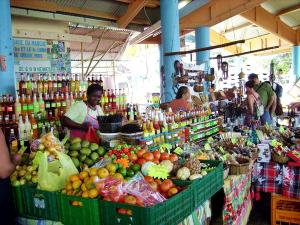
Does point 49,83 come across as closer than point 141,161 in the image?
No

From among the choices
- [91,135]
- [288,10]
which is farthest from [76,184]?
[288,10]

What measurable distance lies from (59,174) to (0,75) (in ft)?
11.9

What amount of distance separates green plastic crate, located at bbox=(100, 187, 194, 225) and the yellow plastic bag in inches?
19.7

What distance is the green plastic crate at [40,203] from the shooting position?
2.15 meters

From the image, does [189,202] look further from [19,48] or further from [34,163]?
[19,48]

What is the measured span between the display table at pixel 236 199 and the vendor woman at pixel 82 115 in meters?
1.73

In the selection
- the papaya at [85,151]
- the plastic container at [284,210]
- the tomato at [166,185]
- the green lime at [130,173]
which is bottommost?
the plastic container at [284,210]

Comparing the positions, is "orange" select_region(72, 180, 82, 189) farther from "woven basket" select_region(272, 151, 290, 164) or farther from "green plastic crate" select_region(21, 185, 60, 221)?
"woven basket" select_region(272, 151, 290, 164)

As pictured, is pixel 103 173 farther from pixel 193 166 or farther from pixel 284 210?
pixel 284 210

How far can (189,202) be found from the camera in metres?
2.21

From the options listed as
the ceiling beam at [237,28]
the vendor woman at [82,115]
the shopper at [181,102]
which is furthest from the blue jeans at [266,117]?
the ceiling beam at [237,28]

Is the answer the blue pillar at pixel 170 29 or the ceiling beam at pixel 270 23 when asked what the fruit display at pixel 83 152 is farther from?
the ceiling beam at pixel 270 23

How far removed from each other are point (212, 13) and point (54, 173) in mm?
8149

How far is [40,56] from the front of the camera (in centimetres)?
637
